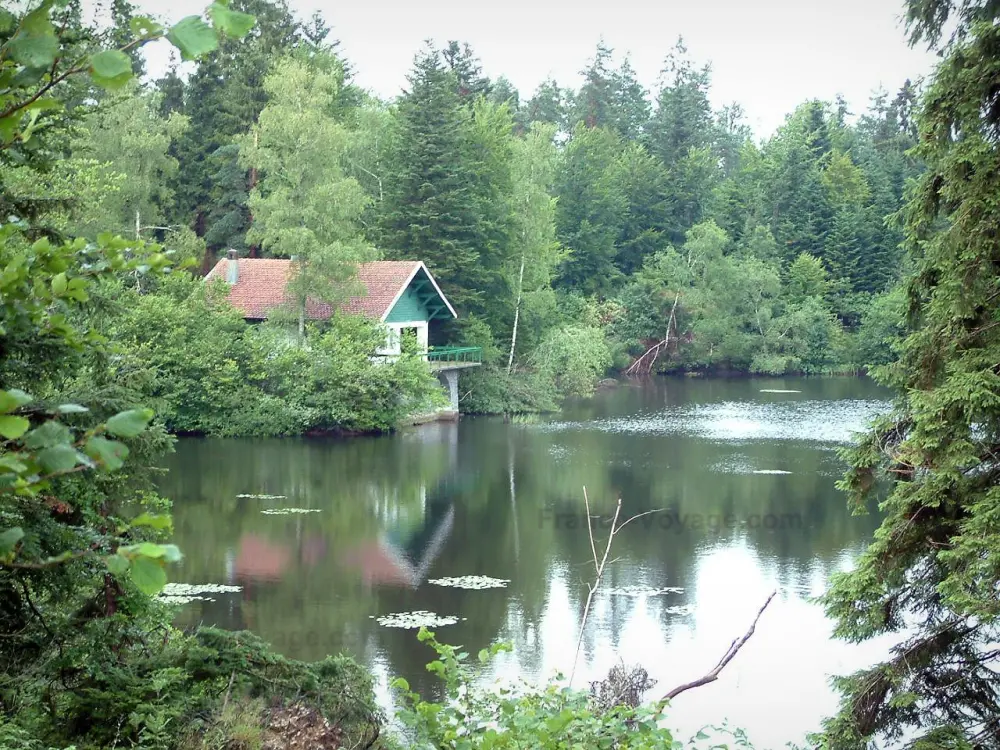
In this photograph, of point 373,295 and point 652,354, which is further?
point 652,354

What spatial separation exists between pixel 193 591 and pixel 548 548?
5.11m

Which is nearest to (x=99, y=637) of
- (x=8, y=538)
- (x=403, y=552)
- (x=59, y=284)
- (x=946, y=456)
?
(x=59, y=284)

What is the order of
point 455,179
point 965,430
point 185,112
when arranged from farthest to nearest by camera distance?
point 185,112 → point 455,179 → point 965,430

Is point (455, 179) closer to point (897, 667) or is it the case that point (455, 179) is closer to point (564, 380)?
point (564, 380)

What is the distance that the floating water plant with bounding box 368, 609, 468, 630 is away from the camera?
13.0 m

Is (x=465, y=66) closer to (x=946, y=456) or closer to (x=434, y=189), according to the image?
(x=434, y=189)

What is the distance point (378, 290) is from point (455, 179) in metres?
4.44

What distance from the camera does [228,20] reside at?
1.80 metres

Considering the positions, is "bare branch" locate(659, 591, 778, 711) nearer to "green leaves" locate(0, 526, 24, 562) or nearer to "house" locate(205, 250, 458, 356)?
"green leaves" locate(0, 526, 24, 562)

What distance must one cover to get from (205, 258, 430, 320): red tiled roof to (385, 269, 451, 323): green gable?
465 millimetres

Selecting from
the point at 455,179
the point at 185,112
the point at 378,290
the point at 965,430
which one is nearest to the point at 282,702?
the point at 965,430

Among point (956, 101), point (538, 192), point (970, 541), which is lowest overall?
point (970, 541)

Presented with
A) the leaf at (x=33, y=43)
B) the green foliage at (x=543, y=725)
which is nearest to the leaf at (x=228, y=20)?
the leaf at (x=33, y=43)

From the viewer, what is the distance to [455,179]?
3272 cm
